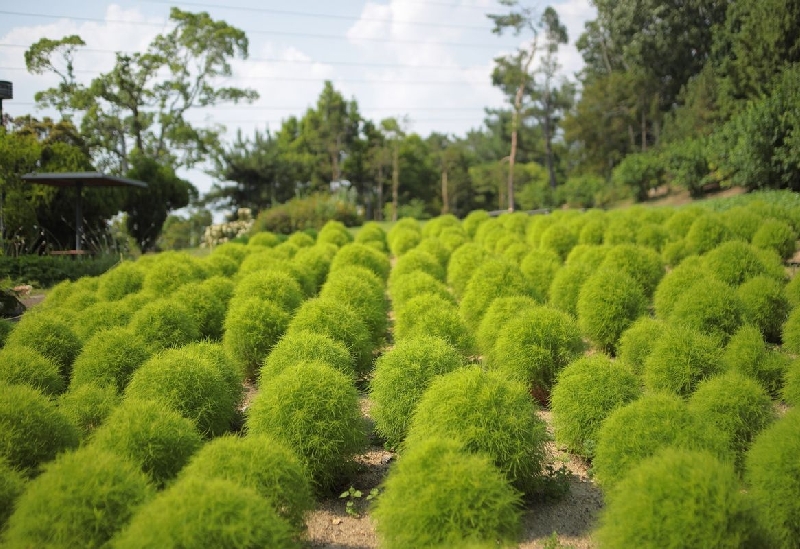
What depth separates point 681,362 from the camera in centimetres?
705

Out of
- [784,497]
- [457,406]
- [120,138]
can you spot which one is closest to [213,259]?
[457,406]

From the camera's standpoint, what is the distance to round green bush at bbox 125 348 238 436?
5965 millimetres

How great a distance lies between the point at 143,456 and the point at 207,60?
35.4 m

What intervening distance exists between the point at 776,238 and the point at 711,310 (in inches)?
274

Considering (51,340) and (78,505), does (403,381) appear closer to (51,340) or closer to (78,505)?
Result: (78,505)

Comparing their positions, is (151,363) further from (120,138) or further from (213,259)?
(120,138)

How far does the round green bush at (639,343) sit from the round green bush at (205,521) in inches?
223

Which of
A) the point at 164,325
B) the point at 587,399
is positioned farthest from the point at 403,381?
the point at 164,325

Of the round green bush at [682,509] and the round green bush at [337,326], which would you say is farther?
the round green bush at [337,326]

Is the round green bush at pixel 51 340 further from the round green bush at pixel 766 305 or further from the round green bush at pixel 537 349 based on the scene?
the round green bush at pixel 766 305

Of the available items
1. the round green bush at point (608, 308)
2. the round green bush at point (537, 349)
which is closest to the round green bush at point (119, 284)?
the round green bush at point (537, 349)

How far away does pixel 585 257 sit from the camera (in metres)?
12.7

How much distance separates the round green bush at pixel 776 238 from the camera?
14.1m

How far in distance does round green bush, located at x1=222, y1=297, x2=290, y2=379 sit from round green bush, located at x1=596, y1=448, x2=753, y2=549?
561 centimetres
